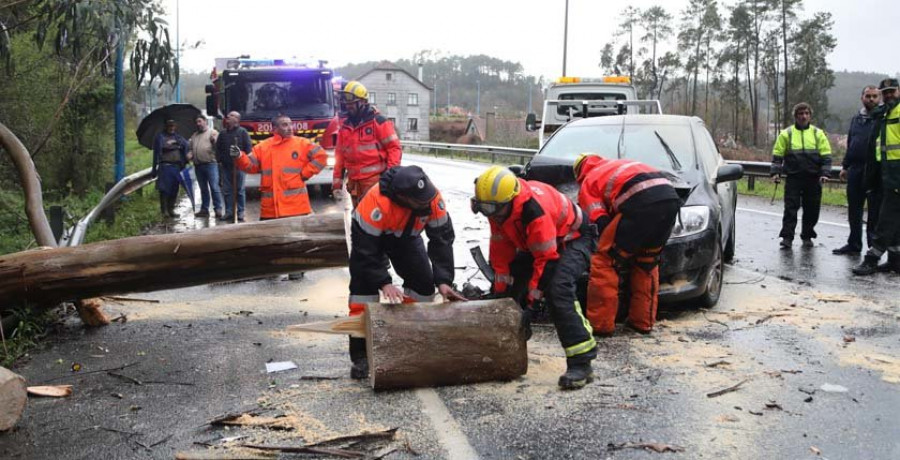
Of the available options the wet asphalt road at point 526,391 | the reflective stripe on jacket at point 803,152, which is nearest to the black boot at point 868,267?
the wet asphalt road at point 526,391

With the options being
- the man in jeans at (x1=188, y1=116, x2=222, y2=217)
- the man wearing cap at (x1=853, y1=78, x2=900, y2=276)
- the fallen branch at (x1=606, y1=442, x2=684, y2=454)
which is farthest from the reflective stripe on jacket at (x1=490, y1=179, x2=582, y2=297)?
the man in jeans at (x1=188, y1=116, x2=222, y2=217)

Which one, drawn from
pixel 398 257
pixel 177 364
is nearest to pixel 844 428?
pixel 398 257

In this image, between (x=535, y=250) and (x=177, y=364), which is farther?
(x=177, y=364)

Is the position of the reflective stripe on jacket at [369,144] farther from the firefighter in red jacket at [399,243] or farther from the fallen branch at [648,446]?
the fallen branch at [648,446]

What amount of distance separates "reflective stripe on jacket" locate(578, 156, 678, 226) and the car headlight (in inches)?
22.7

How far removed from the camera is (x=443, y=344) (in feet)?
14.2

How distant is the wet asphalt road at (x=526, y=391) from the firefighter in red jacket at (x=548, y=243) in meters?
0.25

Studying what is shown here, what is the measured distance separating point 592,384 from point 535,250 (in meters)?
0.86

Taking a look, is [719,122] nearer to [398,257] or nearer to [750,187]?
[750,187]

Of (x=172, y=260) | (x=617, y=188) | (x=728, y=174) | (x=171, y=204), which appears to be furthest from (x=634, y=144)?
(x=171, y=204)

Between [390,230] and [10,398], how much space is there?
2.20m

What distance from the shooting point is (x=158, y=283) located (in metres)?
5.80

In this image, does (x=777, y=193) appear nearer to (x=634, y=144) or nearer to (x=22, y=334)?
(x=634, y=144)

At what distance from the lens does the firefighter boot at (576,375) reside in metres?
4.32
